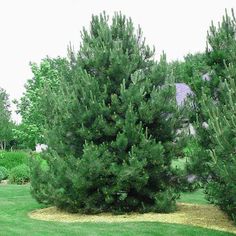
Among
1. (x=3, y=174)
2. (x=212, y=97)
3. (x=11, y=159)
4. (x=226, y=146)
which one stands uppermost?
(x=11, y=159)

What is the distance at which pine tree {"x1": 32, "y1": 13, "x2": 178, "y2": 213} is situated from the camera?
12922 mm

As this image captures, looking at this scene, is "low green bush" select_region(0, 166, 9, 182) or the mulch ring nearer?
the mulch ring

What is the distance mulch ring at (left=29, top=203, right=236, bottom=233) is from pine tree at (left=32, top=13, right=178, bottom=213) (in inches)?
14.9

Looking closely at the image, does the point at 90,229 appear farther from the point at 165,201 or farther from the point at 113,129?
the point at 113,129

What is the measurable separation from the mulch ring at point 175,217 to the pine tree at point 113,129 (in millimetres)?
379

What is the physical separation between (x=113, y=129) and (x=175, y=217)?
113 inches

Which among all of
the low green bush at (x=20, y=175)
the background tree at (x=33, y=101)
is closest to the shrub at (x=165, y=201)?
the low green bush at (x=20, y=175)

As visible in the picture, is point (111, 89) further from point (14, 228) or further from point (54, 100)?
point (14, 228)

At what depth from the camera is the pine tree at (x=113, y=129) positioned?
509 inches

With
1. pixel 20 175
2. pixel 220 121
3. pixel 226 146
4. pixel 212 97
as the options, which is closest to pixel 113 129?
pixel 212 97

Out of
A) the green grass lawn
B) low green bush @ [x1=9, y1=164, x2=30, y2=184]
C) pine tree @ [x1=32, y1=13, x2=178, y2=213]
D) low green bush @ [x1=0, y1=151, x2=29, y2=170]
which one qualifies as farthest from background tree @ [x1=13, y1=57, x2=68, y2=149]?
the green grass lawn

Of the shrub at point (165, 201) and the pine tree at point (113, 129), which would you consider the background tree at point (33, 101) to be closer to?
the pine tree at point (113, 129)

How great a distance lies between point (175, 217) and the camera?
1261 cm

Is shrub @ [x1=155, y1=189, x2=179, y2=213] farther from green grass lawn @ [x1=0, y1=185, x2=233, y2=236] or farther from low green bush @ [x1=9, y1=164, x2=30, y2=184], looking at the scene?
low green bush @ [x1=9, y1=164, x2=30, y2=184]
